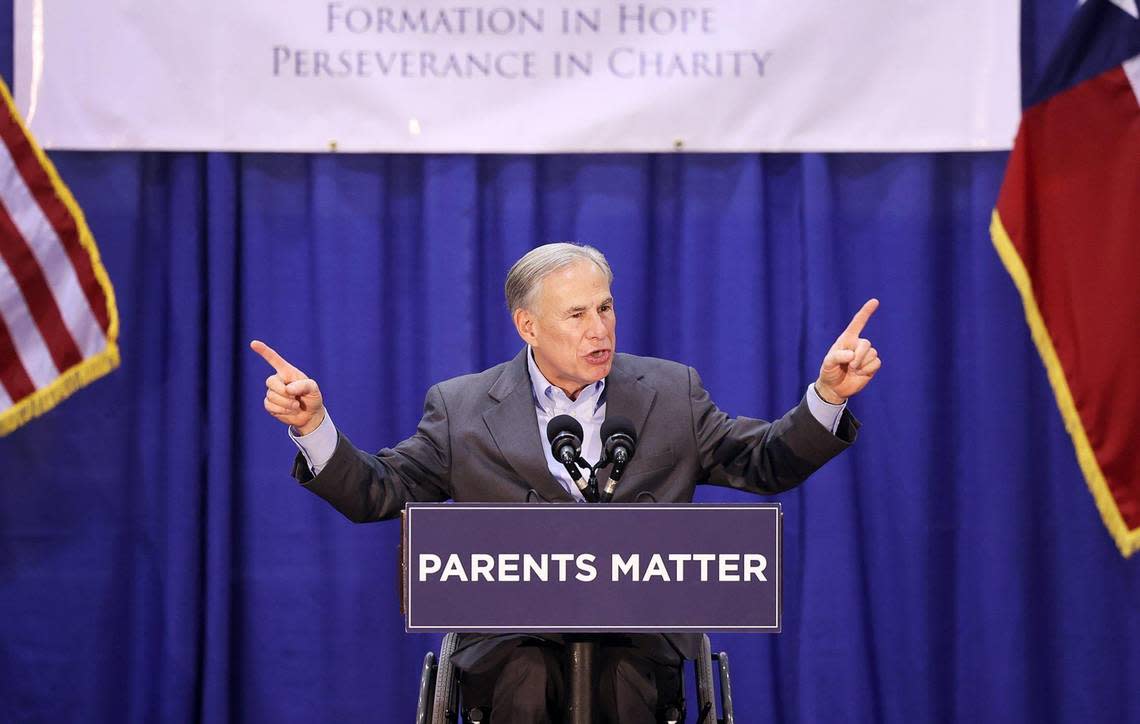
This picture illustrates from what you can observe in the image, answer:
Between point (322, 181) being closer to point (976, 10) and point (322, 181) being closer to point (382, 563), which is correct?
point (382, 563)

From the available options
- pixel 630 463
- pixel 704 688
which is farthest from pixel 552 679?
pixel 630 463

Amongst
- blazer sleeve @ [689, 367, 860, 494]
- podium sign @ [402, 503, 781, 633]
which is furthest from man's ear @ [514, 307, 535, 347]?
podium sign @ [402, 503, 781, 633]

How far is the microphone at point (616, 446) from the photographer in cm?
207

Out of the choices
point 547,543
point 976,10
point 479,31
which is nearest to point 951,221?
point 976,10

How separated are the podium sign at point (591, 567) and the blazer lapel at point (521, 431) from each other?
0.71 meters

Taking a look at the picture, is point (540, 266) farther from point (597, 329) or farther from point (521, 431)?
point (521, 431)

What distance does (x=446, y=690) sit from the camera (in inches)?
97.4

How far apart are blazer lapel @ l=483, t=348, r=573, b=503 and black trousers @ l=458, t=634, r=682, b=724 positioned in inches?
12.9

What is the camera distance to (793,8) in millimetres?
3738

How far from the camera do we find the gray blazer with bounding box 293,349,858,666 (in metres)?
2.65

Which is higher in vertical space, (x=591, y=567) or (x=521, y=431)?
(x=521, y=431)

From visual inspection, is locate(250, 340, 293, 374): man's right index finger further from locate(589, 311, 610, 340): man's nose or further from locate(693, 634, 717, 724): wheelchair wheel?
locate(693, 634, 717, 724): wheelchair wheel

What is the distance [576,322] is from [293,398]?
69 centimetres

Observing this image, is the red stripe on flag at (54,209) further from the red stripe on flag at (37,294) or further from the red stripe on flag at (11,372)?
the red stripe on flag at (11,372)
